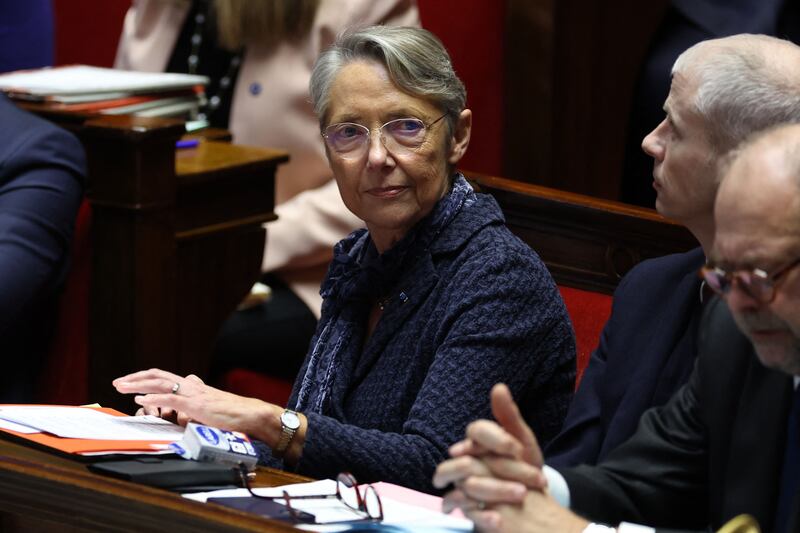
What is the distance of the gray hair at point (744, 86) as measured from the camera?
1.97m

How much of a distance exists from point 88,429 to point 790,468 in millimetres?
899

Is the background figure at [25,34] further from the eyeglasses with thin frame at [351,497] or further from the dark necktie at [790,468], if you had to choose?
the dark necktie at [790,468]

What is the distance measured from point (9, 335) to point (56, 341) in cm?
21

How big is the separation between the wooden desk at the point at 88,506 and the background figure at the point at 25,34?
6.91 ft

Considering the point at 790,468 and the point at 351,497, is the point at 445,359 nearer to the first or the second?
the point at 351,497

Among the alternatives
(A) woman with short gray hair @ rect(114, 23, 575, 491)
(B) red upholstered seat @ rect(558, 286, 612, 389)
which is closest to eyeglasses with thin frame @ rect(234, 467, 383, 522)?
(A) woman with short gray hair @ rect(114, 23, 575, 491)

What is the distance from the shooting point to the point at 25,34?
3791 mm

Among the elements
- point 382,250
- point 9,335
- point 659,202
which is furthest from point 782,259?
point 9,335

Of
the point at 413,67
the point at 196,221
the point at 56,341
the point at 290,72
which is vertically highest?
the point at 413,67

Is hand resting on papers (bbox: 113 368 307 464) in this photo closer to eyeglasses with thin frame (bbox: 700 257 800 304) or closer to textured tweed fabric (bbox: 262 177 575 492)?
textured tweed fabric (bbox: 262 177 575 492)

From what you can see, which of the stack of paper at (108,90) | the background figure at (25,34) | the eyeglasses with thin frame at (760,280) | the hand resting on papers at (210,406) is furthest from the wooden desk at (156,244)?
the eyeglasses with thin frame at (760,280)

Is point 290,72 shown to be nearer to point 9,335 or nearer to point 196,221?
point 196,221

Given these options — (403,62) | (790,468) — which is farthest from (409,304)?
(790,468)

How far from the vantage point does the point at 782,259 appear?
161 centimetres
